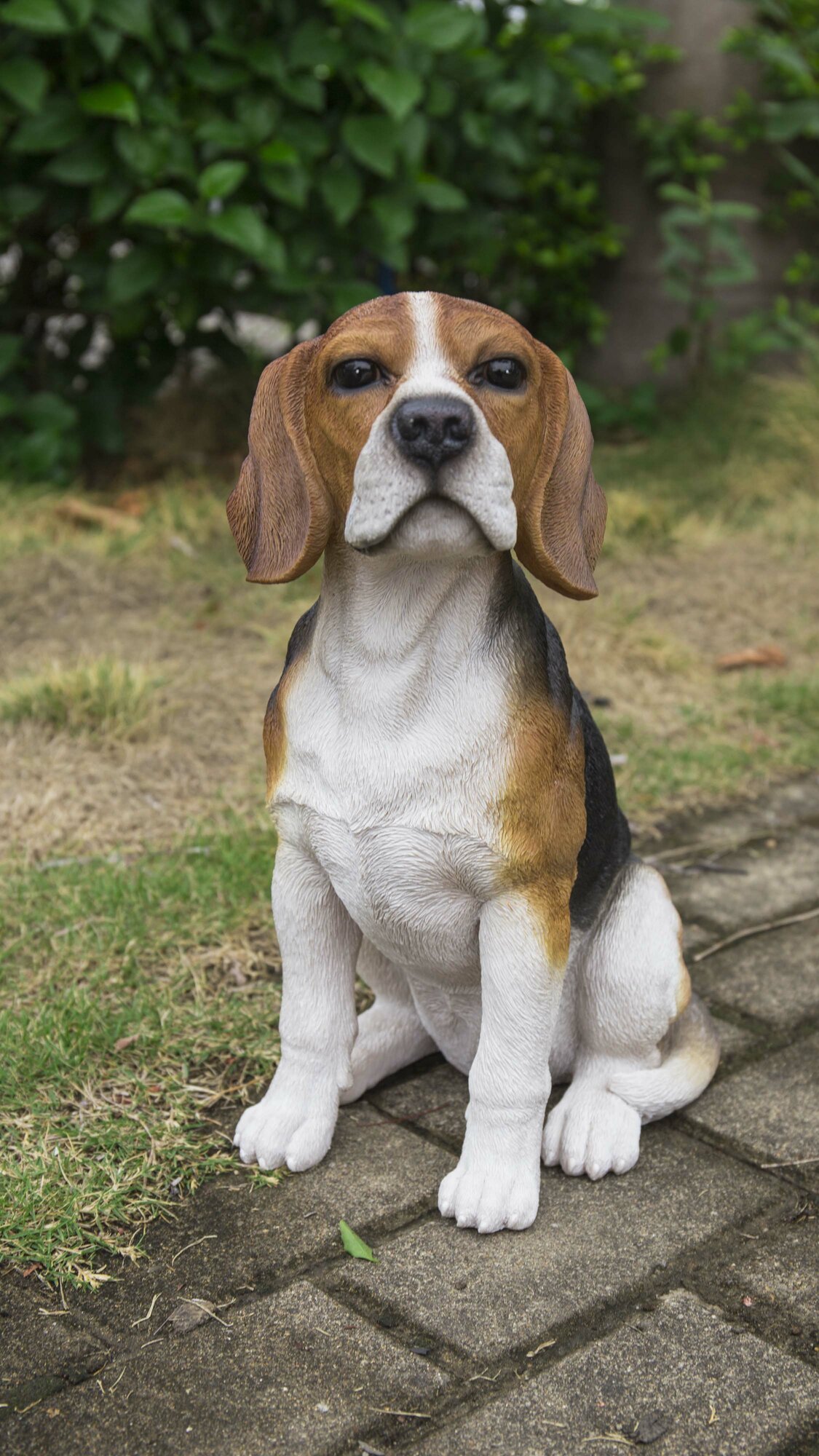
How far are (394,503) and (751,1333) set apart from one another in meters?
1.32

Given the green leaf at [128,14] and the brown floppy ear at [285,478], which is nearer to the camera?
the brown floppy ear at [285,478]

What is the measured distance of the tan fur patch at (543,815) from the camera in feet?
7.59

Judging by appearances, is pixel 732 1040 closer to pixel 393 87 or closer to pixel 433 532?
pixel 433 532

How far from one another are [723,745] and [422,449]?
9.29 feet

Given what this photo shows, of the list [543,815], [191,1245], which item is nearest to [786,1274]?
[543,815]

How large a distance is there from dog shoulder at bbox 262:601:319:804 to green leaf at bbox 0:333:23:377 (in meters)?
4.14

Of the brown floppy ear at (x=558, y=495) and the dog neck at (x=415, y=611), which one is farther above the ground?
the brown floppy ear at (x=558, y=495)

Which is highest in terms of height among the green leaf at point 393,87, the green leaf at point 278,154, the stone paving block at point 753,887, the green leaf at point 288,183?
the green leaf at point 393,87

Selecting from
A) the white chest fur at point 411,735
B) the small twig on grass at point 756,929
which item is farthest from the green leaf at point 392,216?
the white chest fur at point 411,735

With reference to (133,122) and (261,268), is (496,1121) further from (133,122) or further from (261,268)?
(261,268)

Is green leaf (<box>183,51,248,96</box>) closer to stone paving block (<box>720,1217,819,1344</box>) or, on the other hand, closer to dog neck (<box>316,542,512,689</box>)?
dog neck (<box>316,542,512,689</box>)

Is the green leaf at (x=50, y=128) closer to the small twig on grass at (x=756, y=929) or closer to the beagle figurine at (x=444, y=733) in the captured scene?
the beagle figurine at (x=444, y=733)

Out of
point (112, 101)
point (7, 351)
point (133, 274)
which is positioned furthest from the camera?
point (7, 351)

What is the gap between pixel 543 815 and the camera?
7.71 feet
